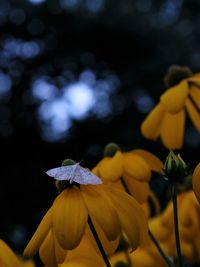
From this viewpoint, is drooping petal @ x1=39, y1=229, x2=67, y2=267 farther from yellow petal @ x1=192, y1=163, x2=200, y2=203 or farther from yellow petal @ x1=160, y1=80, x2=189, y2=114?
yellow petal @ x1=160, y1=80, x2=189, y2=114

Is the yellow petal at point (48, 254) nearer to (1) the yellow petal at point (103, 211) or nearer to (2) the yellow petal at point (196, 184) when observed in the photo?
(1) the yellow petal at point (103, 211)

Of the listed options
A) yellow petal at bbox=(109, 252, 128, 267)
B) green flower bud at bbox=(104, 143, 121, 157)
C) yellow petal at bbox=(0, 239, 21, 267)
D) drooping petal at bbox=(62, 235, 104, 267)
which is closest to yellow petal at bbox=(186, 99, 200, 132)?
green flower bud at bbox=(104, 143, 121, 157)

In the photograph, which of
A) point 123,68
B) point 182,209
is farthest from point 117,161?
point 123,68

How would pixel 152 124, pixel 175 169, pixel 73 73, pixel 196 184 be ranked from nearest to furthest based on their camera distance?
pixel 196 184 → pixel 175 169 → pixel 152 124 → pixel 73 73

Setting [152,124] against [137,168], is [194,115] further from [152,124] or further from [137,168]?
[137,168]

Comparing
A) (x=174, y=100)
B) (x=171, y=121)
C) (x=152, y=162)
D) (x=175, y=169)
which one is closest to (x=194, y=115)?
(x=171, y=121)

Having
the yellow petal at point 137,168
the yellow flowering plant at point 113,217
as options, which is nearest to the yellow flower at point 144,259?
the yellow flowering plant at point 113,217
